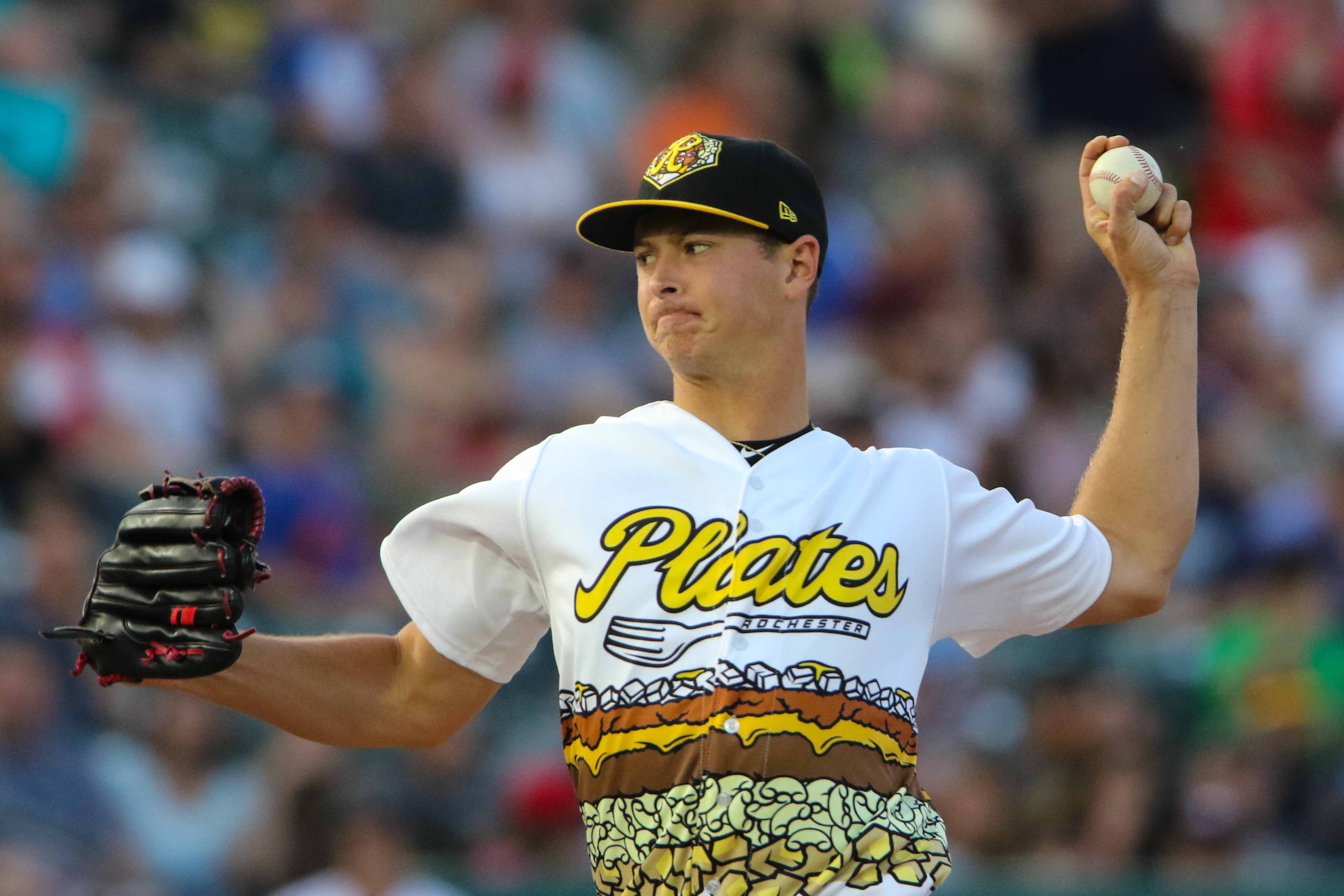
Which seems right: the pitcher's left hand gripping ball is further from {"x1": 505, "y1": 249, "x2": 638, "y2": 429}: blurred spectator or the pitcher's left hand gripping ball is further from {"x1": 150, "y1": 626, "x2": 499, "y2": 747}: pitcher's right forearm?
{"x1": 505, "y1": 249, "x2": 638, "y2": 429}: blurred spectator

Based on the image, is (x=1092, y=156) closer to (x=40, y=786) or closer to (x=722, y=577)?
(x=722, y=577)

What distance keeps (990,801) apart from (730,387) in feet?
13.4

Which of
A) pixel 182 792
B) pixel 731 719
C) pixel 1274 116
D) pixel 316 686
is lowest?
pixel 731 719

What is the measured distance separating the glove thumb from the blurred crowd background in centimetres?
368

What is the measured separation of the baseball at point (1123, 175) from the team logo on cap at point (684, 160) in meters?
0.80

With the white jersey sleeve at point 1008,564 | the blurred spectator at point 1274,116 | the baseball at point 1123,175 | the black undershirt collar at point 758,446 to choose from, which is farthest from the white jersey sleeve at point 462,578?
the blurred spectator at point 1274,116

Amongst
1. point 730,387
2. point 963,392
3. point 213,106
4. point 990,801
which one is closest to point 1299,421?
point 963,392

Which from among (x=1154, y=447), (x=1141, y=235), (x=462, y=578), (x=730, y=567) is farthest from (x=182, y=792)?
(x=1141, y=235)

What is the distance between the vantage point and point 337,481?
7605 millimetres

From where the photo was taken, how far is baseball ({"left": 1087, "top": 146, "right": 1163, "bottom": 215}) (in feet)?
11.8

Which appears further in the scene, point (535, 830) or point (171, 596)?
point (535, 830)

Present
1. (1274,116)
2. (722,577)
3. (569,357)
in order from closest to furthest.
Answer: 1. (722,577)
2. (569,357)
3. (1274,116)

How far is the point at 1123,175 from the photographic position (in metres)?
3.58

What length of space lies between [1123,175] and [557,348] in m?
5.38
